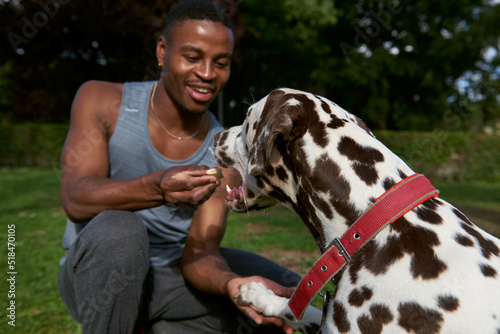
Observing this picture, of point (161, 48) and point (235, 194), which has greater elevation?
point (161, 48)

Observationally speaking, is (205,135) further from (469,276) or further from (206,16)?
(469,276)

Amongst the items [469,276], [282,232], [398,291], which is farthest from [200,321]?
[282,232]

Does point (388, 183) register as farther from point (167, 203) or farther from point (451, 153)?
point (451, 153)

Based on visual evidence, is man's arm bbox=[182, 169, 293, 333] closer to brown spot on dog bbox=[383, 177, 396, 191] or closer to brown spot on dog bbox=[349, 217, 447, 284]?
brown spot on dog bbox=[349, 217, 447, 284]

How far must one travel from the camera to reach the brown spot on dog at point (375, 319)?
6.43 feet

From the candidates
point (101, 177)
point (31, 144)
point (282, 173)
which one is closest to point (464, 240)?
point (282, 173)

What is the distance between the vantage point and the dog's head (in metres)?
2.18

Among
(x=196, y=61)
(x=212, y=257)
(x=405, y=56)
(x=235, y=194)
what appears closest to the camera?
(x=235, y=194)

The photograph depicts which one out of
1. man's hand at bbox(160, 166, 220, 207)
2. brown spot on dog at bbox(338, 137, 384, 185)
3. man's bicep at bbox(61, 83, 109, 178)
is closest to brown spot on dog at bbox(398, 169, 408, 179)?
brown spot on dog at bbox(338, 137, 384, 185)

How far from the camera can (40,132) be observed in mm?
19031

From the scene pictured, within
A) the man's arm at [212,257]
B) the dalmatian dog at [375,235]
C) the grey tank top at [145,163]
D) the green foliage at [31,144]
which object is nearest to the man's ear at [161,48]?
the grey tank top at [145,163]

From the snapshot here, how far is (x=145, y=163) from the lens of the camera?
130 inches

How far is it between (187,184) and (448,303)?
4.51ft

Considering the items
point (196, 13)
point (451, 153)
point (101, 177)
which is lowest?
point (451, 153)
